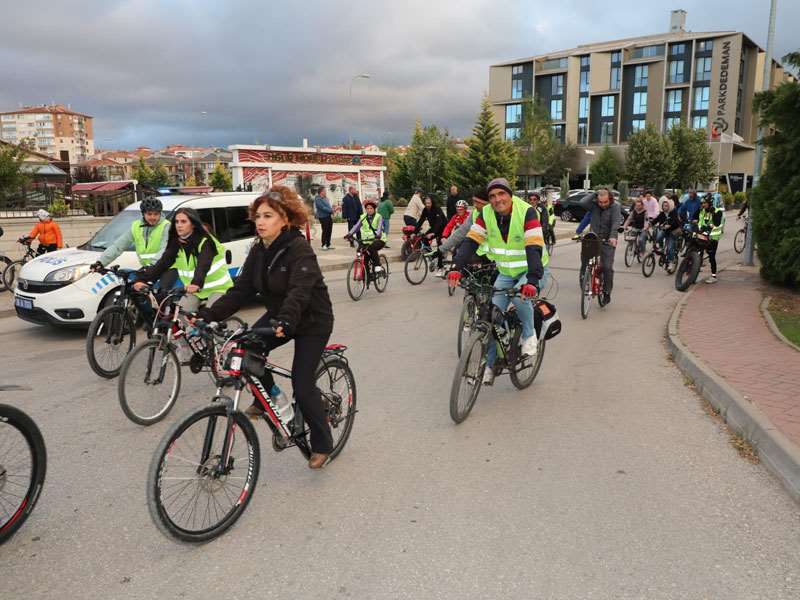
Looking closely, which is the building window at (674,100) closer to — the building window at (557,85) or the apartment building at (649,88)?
the apartment building at (649,88)

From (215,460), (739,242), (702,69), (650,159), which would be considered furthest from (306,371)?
(702,69)

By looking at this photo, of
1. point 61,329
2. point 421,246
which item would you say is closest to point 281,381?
point 61,329

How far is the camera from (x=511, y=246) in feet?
19.4

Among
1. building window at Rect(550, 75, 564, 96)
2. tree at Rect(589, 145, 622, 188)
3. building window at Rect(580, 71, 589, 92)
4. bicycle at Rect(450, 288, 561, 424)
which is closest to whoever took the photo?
bicycle at Rect(450, 288, 561, 424)

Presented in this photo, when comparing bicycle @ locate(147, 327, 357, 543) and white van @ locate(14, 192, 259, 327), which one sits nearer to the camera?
bicycle @ locate(147, 327, 357, 543)

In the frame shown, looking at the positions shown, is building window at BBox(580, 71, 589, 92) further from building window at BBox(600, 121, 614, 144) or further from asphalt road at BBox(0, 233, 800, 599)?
asphalt road at BBox(0, 233, 800, 599)

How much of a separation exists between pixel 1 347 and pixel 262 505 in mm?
5968

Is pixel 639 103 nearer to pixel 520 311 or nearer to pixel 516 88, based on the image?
pixel 516 88

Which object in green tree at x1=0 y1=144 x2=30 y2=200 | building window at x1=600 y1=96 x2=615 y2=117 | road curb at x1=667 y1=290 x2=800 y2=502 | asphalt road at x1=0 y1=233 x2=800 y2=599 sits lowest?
→ asphalt road at x1=0 y1=233 x2=800 y2=599

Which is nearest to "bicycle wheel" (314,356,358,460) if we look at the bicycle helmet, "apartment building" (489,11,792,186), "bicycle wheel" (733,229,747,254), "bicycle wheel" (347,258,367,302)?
the bicycle helmet

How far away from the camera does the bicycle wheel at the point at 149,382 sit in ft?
17.0

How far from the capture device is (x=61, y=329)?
9117mm

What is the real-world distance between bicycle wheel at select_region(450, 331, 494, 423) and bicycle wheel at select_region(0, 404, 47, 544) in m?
2.89

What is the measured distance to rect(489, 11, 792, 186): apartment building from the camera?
229ft
